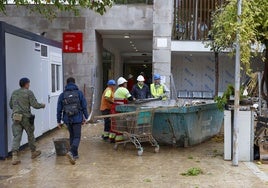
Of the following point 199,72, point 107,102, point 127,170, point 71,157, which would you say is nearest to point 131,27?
point 107,102

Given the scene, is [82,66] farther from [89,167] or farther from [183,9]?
[89,167]

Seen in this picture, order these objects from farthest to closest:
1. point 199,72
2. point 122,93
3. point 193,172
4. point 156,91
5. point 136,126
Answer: point 199,72
point 156,91
point 122,93
point 136,126
point 193,172

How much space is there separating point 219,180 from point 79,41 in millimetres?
9173

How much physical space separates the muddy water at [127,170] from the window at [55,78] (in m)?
3.01

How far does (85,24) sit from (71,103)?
7160 mm

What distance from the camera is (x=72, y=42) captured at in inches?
571

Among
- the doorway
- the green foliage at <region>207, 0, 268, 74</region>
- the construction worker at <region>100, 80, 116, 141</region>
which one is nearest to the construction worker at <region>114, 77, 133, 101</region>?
the construction worker at <region>100, 80, 116, 141</region>

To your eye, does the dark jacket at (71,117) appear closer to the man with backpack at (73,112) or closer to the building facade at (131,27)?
the man with backpack at (73,112)

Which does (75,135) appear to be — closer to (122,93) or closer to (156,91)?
(122,93)

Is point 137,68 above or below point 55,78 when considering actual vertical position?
above

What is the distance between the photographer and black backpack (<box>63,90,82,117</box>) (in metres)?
7.86

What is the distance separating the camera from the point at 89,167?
7594 mm

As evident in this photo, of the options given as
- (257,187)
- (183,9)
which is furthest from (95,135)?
(183,9)

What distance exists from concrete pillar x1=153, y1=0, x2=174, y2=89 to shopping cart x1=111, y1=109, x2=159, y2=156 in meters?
5.31
